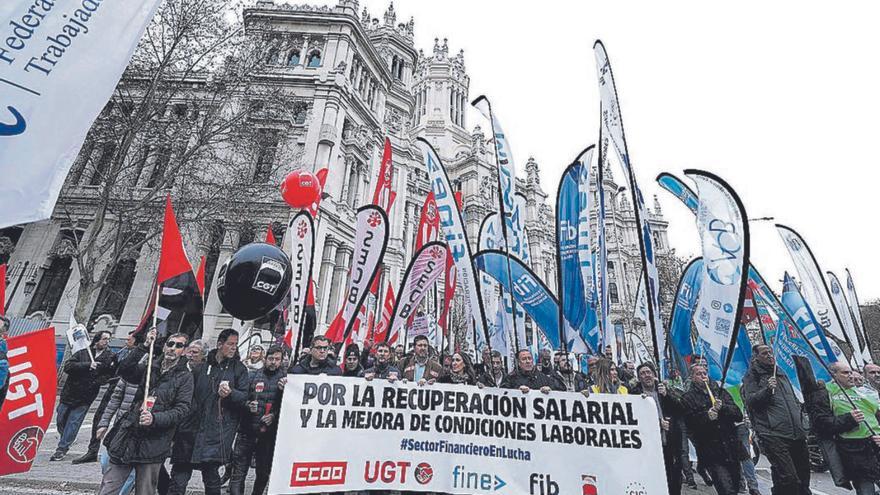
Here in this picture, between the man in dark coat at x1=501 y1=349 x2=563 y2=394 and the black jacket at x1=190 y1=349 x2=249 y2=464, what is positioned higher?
the man in dark coat at x1=501 y1=349 x2=563 y2=394

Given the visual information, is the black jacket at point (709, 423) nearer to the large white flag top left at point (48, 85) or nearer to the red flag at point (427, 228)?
the large white flag top left at point (48, 85)

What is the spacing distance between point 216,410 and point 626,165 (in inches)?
275

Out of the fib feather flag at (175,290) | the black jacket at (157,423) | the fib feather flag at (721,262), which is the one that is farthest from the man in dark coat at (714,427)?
the fib feather flag at (175,290)

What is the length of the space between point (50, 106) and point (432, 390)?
4.56m

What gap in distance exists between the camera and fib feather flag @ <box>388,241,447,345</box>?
362 inches

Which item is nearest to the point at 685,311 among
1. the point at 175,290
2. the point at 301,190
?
the point at 301,190

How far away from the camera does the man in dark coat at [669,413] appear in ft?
18.9

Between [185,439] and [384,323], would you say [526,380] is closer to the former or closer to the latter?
[185,439]

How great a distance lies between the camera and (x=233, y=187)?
1788cm

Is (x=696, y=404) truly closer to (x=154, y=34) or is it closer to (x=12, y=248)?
(x=154, y=34)

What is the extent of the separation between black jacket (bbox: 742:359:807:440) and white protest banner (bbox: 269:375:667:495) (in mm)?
1772

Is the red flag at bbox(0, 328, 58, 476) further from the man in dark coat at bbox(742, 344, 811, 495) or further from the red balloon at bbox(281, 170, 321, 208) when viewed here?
the man in dark coat at bbox(742, 344, 811, 495)

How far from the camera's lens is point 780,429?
17.3 ft

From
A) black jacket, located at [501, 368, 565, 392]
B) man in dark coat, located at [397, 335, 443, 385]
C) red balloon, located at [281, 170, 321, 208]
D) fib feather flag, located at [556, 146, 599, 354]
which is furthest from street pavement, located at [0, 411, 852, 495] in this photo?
red balloon, located at [281, 170, 321, 208]
